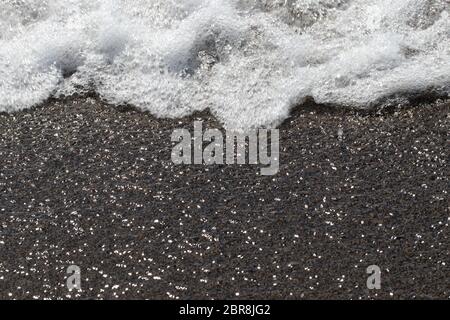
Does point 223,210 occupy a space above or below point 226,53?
below

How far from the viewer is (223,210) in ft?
8.46

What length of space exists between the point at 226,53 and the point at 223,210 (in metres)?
0.95

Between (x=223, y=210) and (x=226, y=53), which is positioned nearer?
(x=223, y=210)

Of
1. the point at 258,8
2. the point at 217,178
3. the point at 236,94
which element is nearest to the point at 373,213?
the point at 217,178

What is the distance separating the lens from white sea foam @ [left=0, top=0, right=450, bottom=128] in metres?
3.04

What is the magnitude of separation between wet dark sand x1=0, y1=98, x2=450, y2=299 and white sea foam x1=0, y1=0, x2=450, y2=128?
0.13 metres

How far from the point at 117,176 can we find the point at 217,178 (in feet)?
1.22

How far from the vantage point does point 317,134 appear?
2857 millimetres

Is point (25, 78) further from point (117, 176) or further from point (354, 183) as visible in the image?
point (354, 183)

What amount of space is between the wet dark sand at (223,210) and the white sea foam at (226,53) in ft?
0.42

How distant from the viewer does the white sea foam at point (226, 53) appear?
304 centimetres

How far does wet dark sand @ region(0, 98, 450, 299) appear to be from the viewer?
7.73 feet

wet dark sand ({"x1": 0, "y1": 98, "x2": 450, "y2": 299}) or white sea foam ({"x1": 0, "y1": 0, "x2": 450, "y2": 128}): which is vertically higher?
white sea foam ({"x1": 0, "y1": 0, "x2": 450, "y2": 128})

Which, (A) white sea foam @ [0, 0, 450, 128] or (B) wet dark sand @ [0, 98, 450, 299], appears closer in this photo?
(B) wet dark sand @ [0, 98, 450, 299]
